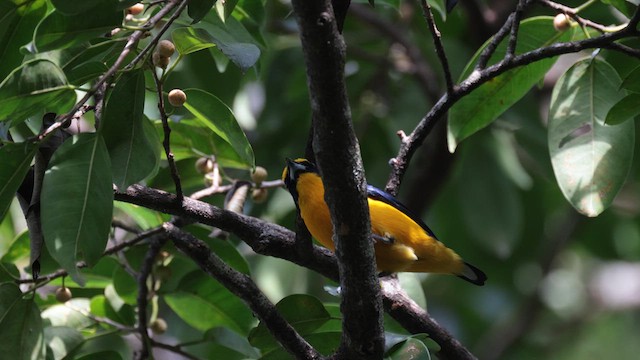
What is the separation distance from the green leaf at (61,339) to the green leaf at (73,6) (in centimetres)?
115

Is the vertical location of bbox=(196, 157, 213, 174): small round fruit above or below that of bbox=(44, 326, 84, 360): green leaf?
above

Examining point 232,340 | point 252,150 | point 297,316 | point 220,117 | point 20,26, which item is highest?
point 20,26

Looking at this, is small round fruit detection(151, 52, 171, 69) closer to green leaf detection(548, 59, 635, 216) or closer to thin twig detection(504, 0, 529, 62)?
thin twig detection(504, 0, 529, 62)

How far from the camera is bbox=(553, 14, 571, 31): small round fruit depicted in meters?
2.67

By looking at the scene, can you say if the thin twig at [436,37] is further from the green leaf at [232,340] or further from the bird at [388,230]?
the green leaf at [232,340]

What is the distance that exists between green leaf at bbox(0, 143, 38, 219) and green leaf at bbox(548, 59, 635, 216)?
139 centimetres

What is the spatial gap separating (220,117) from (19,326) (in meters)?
0.72

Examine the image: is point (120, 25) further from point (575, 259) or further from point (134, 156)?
point (575, 259)

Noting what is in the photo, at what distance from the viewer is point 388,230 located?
9.88ft

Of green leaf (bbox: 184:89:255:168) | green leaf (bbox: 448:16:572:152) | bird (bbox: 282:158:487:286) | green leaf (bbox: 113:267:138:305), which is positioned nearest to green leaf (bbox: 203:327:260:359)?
green leaf (bbox: 113:267:138:305)

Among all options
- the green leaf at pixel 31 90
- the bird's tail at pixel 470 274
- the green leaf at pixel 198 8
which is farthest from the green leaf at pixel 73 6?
the bird's tail at pixel 470 274

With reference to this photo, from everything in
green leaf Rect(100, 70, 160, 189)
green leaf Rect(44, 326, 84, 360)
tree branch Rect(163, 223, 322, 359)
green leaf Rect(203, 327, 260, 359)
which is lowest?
green leaf Rect(203, 327, 260, 359)

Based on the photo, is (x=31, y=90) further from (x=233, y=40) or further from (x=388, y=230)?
(x=388, y=230)

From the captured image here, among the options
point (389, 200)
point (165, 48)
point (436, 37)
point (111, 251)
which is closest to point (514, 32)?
point (436, 37)
